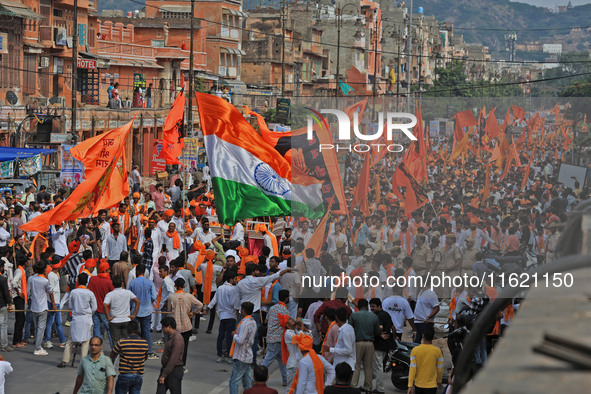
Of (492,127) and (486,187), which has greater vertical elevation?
(492,127)

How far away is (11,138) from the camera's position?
3338 centimetres

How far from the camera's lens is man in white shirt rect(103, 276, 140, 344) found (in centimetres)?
1166

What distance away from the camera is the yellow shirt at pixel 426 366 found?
9.41 metres

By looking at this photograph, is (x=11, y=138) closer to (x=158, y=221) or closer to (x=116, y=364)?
(x=158, y=221)

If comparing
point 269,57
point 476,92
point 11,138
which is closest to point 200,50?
point 269,57

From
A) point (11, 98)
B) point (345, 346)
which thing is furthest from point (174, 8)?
point (345, 346)

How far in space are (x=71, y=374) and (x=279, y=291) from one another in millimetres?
2600

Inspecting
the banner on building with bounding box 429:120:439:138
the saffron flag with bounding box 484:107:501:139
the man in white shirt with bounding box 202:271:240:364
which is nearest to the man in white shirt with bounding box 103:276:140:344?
the man in white shirt with bounding box 202:271:240:364

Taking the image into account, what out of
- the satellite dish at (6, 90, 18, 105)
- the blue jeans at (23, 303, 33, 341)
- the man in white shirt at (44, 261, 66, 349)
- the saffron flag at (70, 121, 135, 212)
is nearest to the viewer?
the man in white shirt at (44, 261, 66, 349)

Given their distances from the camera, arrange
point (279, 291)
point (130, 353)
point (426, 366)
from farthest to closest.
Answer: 1. point (279, 291)
2. point (130, 353)
3. point (426, 366)

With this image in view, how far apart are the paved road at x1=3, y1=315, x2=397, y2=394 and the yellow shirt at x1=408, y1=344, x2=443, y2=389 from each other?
80.0 inches

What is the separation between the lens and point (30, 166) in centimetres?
2612

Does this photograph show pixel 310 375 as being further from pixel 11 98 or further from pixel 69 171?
pixel 11 98

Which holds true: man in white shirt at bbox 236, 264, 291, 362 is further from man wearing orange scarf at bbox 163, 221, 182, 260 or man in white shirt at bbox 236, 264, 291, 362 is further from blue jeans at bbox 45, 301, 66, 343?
man wearing orange scarf at bbox 163, 221, 182, 260
